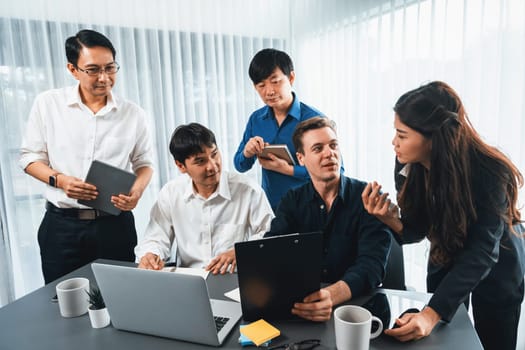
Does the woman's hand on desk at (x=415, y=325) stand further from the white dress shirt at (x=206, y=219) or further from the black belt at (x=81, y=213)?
the black belt at (x=81, y=213)

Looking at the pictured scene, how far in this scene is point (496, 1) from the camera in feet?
6.48

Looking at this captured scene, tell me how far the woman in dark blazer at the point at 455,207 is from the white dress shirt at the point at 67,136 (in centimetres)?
143

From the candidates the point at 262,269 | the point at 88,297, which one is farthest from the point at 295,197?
the point at 88,297

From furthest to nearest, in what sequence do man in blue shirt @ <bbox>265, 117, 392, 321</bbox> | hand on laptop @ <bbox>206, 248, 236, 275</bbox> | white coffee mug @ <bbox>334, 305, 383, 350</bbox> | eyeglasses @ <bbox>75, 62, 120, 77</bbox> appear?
eyeglasses @ <bbox>75, 62, 120, 77</bbox> < hand on laptop @ <bbox>206, 248, 236, 275</bbox> < man in blue shirt @ <bbox>265, 117, 392, 321</bbox> < white coffee mug @ <bbox>334, 305, 383, 350</bbox>

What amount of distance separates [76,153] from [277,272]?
1.43 m

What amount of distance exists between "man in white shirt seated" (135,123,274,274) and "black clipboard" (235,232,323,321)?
662 mm

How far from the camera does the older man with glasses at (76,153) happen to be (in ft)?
6.46

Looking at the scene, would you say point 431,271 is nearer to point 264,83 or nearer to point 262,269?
point 262,269

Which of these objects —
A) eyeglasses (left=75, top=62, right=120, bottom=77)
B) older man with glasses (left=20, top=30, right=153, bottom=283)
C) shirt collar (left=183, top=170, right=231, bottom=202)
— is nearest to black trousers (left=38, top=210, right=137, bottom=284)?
older man with glasses (left=20, top=30, right=153, bottom=283)

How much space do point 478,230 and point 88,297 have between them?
1.23 metres

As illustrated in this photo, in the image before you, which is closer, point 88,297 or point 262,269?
point 262,269

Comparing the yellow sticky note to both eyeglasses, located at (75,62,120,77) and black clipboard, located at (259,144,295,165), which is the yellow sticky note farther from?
eyeglasses, located at (75,62,120,77)

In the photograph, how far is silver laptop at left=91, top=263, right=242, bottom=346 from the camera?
0.97m

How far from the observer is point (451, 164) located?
119 centimetres
